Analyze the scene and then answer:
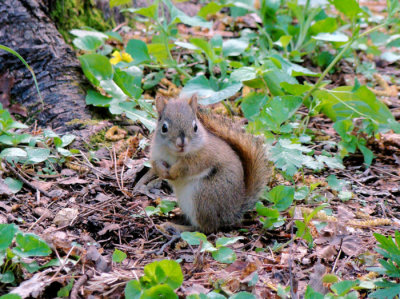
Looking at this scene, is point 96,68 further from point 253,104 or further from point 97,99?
point 253,104

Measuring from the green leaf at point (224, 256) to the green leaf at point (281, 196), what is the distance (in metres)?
0.49

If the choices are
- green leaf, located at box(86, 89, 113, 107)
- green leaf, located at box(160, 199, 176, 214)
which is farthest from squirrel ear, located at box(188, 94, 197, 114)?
green leaf, located at box(86, 89, 113, 107)

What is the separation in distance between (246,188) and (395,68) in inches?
106

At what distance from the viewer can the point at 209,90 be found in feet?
10.8

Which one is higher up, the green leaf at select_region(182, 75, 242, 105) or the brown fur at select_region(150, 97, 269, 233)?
the green leaf at select_region(182, 75, 242, 105)

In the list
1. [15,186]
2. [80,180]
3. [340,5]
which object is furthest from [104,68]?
[340,5]

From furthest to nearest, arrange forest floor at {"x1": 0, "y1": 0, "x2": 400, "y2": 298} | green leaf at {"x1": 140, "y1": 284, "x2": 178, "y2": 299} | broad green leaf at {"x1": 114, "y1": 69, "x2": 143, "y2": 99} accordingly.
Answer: broad green leaf at {"x1": 114, "y1": 69, "x2": 143, "y2": 99}
forest floor at {"x1": 0, "y1": 0, "x2": 400, "y2": 298}
green leaf at {"x1": 140, "y1": 284, "x2": 178, "y2": 299}

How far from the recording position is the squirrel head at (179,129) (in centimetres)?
253

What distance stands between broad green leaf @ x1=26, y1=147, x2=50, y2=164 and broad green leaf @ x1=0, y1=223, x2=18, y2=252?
36.1 inches

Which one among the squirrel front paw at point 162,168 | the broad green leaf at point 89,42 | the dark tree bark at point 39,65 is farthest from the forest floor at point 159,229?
the broad green leaf at point 89,42

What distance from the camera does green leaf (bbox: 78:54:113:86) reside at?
3266mm

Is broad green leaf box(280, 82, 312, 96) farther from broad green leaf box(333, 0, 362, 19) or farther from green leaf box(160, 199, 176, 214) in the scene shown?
green leaf box(160, 199, 176, 214)

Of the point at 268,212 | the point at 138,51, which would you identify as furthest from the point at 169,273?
the point at 138,51

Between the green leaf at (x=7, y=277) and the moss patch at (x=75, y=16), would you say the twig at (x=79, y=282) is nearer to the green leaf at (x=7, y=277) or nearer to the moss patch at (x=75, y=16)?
the green leaf at (x=7, y=277)
